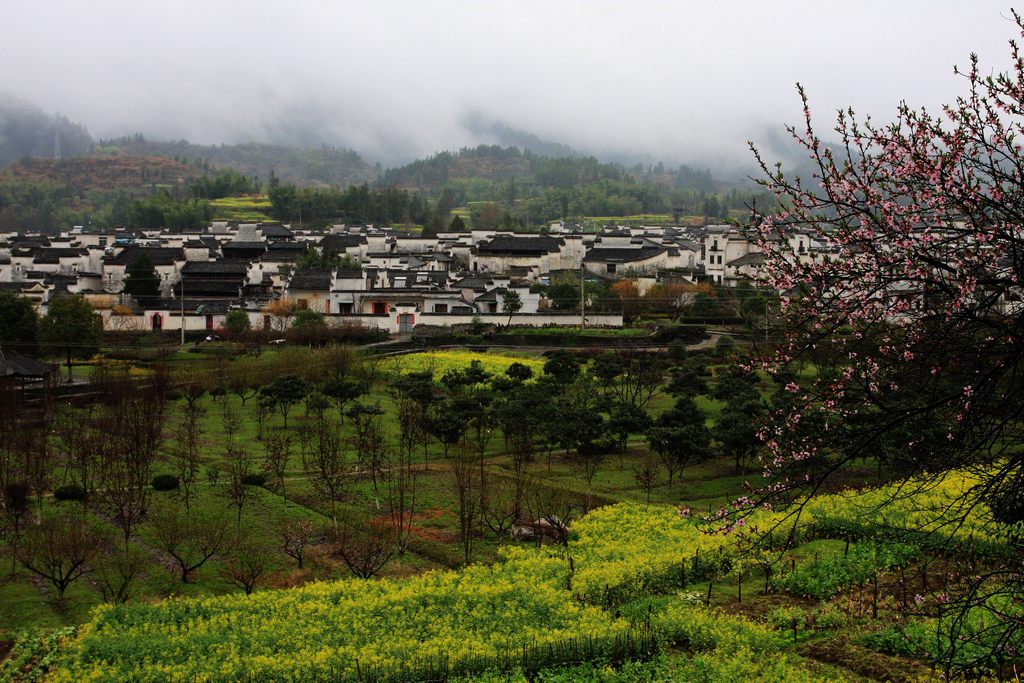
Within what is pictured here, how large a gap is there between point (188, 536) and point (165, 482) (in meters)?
3.51

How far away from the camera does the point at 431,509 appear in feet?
64.2

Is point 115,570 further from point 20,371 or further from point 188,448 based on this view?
point 20,371

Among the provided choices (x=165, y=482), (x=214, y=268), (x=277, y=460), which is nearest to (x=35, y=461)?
(x=165, y=482)

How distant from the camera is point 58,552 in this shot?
14.5 meters

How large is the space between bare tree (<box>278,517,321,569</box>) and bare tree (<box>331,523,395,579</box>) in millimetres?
570

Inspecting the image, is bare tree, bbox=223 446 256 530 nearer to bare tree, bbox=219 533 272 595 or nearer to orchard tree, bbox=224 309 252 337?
bare tree, bbox=219 533 272 595

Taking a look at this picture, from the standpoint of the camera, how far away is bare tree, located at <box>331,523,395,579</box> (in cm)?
1548

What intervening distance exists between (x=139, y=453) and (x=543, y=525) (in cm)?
879

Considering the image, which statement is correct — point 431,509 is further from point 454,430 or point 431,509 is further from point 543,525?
point 454,430

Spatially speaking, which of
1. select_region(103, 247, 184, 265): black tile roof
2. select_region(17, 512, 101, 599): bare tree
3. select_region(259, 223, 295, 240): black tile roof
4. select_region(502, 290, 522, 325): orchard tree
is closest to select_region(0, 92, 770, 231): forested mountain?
select_region(259, 223, 295, 240): black tile roof

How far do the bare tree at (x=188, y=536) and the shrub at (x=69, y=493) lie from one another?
6.92 feet

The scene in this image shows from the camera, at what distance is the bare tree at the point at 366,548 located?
15477 millimetres

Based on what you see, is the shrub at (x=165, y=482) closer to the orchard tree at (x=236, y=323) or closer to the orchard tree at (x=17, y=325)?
the orchard tree at (x=17, y=325)

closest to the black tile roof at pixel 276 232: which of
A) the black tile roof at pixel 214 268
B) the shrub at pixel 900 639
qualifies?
the black tile roof at pixel 214 268
